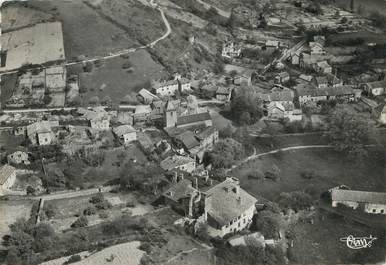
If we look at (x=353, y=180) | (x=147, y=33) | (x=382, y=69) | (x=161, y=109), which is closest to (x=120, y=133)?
(x=161, y=109)

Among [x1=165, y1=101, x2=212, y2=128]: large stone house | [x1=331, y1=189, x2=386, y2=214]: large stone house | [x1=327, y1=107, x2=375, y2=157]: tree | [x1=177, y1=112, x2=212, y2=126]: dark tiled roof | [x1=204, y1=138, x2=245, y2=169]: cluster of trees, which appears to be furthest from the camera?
[x1=177, y1=112, x2=212, y2=126]: dark tiled roof

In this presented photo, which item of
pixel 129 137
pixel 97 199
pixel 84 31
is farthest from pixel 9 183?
pixel 84 31

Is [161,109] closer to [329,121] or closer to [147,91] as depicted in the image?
[147,91]

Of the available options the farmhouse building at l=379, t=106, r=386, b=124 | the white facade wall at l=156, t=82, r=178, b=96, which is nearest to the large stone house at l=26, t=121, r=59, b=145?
the white facade wall at l=156, t=82, r=178, b=96

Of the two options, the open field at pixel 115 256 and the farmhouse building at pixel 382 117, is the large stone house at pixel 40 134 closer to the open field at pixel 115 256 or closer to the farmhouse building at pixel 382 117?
the open field at pixel 115 256

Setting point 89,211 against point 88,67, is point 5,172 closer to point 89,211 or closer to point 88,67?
point 89,211

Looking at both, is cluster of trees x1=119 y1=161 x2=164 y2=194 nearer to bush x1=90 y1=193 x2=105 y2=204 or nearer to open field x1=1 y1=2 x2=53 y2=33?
bush x1=90 y1=193 x2=105 y2=204
